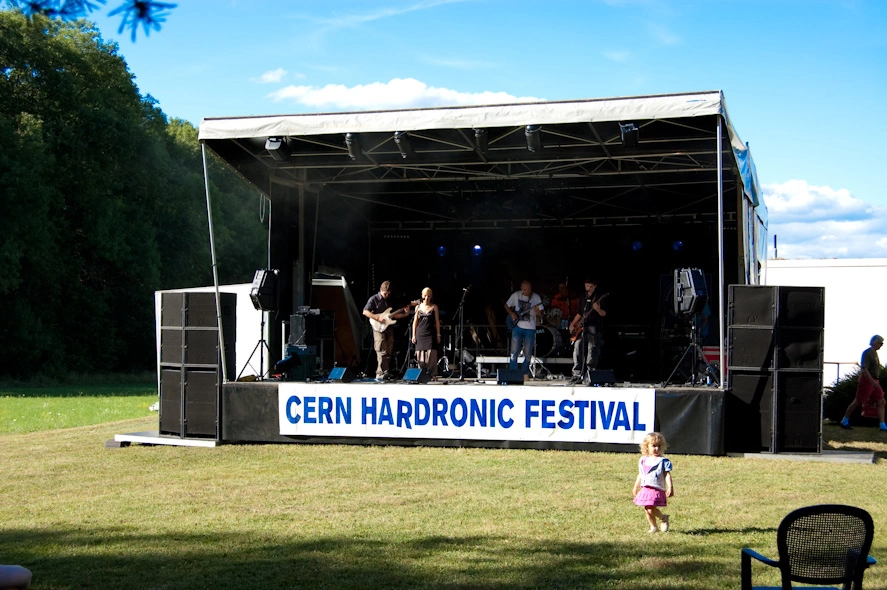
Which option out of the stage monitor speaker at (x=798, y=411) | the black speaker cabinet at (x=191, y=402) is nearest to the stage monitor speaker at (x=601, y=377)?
the stage monitor speaker at (x=798, y=411)

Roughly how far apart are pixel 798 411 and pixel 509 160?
5.88m

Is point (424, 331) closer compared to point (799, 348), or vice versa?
point (799, 348)

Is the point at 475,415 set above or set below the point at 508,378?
below

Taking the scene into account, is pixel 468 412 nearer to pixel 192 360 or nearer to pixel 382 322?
pixel 382 322

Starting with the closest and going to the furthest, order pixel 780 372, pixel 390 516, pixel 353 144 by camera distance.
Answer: pixel 390 516 → pixel 780 372 → pixel 353 144

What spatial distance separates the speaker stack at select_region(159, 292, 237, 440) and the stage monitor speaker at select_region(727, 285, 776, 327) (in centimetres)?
587

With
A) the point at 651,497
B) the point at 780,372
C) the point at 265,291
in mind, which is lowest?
the point at 651,497

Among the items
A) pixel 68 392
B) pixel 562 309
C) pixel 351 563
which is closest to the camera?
pixel 351 563

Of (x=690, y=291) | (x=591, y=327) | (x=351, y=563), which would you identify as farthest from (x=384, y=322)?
(x=351, y=563)

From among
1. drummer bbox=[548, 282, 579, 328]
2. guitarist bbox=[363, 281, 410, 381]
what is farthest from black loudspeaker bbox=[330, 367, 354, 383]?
drummer bbox=[548, 282, 579, 328]

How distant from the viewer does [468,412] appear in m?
10.4

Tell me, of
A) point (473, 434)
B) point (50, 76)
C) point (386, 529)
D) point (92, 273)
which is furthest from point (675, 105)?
point (92, 273)

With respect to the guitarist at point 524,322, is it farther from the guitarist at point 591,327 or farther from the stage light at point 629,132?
the stage light at point 629,132

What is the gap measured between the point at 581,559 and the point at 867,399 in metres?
9.05
